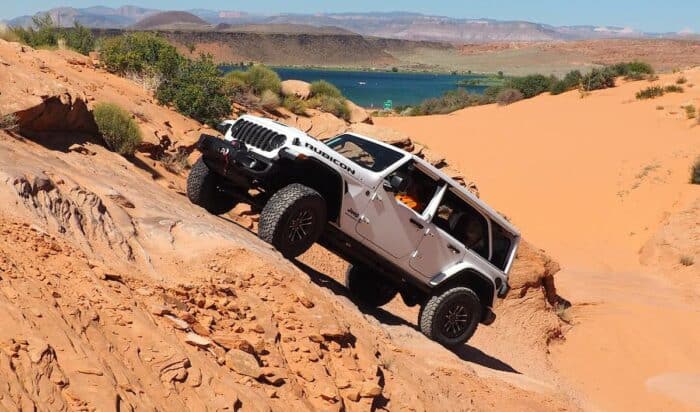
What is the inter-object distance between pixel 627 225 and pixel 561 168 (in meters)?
4.95

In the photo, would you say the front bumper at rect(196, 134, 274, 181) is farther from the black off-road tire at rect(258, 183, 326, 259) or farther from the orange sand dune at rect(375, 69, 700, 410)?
the orange sand dune at rect(375, 69, 700, 410)

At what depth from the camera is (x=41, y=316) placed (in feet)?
15.1

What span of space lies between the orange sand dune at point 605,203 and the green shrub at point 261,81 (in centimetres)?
753

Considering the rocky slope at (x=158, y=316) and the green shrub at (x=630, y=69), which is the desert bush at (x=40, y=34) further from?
the green shrub at (x=630, y=69)

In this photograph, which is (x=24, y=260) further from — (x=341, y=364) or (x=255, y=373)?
(x=341, y=364)

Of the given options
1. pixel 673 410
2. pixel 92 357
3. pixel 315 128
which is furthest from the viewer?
pixel 315 128

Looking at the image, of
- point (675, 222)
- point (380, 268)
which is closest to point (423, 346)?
point (380, 268)

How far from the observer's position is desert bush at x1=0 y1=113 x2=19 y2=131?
30.1 feet

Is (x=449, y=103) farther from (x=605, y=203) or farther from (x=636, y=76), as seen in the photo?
(x=605, y=203)

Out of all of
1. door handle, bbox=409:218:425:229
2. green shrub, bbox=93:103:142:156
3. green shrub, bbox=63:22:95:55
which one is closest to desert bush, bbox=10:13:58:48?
green shrub, bbox=63:22:95:55

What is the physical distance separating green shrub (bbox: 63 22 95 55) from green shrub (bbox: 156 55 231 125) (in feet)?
13.2

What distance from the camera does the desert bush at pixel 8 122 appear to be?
361 inches

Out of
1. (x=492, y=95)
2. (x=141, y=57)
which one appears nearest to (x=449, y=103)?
(x=492, y=95)

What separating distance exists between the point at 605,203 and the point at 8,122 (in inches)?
710
